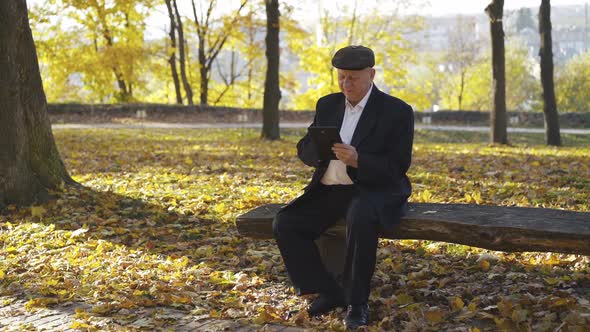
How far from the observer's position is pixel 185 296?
507cm

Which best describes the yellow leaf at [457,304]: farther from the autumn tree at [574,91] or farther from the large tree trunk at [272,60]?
the autumn tree at [574,91]

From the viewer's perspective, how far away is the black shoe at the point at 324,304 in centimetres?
459

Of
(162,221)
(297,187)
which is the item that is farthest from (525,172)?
(162,221)

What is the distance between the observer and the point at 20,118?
8367 millimetres

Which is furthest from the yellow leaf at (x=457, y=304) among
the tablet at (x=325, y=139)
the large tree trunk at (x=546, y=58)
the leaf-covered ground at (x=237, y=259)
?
the large tree trunk at (x=546, y=58)

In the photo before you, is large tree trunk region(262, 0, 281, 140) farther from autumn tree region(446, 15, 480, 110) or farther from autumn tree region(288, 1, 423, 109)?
autumn tree region(446, 15, 480, 110)

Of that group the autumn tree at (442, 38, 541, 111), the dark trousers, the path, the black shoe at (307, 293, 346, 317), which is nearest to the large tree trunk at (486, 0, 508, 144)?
the dark trousers

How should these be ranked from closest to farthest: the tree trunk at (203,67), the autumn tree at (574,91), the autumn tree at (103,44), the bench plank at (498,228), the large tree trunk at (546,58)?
the bench plank at (498,228)
the large tree trunk at (546,58)
the autumn tree at (103,44)
the tree trunk at (203,67)
the autumn tree at (574,91)

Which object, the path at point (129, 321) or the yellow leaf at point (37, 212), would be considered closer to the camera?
the path at point (129, 321)

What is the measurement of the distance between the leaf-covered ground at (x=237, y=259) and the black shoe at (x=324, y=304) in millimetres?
68

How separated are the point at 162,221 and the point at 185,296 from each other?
278 cm

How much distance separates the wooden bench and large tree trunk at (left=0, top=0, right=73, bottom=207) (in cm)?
423

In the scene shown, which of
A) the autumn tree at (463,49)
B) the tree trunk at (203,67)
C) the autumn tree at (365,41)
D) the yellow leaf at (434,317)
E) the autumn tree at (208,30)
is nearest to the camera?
the yellow leaf at (434,317)

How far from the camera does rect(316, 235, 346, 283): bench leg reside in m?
5.06
